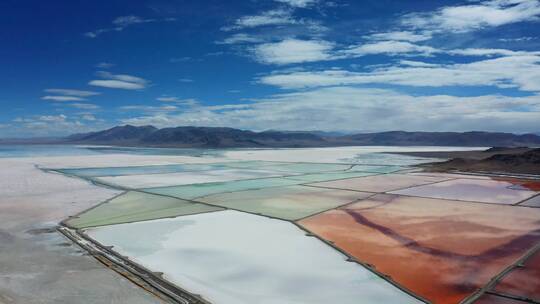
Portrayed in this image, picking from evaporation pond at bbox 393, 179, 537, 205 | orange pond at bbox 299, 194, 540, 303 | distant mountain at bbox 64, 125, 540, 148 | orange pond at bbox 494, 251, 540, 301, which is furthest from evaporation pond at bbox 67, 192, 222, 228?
distant mountain at bbox 64, 125, 540, 148

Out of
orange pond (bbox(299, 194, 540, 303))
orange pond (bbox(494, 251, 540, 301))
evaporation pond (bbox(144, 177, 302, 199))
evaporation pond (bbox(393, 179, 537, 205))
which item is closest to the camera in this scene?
orange pond (bbox(494, 251, 540, 301))

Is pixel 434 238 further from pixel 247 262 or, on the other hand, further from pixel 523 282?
→ pixel 247 262

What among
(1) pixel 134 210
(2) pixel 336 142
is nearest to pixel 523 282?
(1) pixel 134 210

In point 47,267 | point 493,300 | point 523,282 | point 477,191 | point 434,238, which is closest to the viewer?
point 493,300

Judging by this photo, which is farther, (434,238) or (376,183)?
(376,183)

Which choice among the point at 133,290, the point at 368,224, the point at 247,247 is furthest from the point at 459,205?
the point at 133,290

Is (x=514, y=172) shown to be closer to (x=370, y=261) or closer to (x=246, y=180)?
(x=246, y=180)

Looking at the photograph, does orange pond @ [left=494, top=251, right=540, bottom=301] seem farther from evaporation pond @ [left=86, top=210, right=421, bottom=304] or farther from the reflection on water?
the reflection on water

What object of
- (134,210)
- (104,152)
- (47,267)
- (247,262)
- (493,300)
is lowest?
(493,300)
